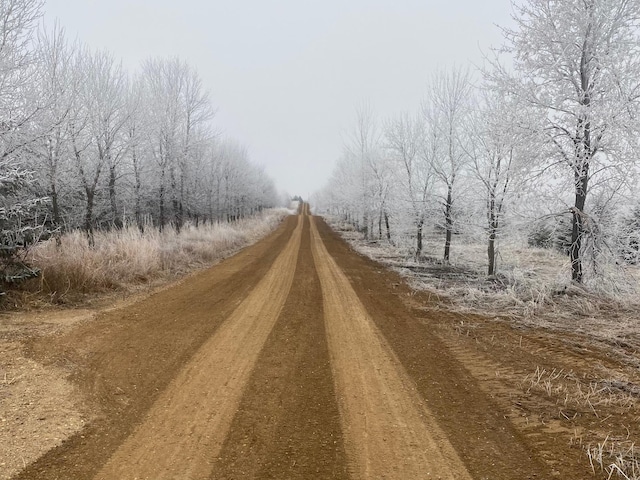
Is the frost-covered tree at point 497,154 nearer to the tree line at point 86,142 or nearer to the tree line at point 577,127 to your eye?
the tree line at point 577,127

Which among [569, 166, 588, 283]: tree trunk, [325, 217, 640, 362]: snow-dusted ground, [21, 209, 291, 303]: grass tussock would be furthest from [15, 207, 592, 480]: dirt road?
[569, 166, 588, 283]: tree trunk

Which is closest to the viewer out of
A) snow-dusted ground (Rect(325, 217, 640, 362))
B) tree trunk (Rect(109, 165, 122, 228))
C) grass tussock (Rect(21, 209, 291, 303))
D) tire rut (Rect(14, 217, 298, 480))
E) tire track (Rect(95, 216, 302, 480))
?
tire track (Rect(95, 216, 302, 480))

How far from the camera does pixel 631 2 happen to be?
7473 millimetres

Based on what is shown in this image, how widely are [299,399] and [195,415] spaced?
1.04 meters

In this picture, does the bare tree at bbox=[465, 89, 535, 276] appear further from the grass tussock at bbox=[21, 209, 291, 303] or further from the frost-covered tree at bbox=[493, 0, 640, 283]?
the grass tussock at bbox=[21, 209, 291, 303]

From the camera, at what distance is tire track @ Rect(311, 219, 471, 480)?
2922 millimetres

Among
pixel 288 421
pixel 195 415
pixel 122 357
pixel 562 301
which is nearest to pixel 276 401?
pixel 288 421

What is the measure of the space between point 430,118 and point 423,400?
15214 millimetres

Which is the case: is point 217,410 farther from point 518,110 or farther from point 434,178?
point 434,178

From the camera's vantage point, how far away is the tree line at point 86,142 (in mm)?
8242

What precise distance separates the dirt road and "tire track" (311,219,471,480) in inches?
0.6

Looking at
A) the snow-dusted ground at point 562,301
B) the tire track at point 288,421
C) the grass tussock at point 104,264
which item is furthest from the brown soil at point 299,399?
the grass tussock at point 104,264

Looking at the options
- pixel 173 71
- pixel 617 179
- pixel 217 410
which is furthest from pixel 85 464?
pixel 173 71

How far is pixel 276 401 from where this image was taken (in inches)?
156
